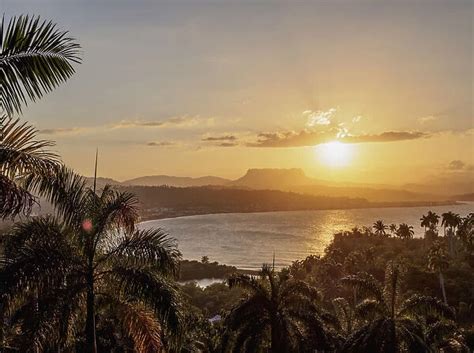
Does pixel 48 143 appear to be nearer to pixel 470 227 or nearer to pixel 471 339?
pixel 470 227

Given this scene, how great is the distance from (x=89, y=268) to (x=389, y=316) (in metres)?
11.7

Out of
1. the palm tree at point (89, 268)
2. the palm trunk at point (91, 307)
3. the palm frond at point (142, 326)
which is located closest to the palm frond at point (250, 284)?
the palm tree at point (89, 268)

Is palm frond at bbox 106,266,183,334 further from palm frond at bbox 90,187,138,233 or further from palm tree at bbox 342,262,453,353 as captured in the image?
palm tree at bbox 342,262,453,353

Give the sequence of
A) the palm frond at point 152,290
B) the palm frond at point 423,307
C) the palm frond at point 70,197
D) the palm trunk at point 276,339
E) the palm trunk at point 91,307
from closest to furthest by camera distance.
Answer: the palm frond at point 70,197
the palm frond at point 152,290
the palm trunk at point 91,307
the palm trunk at point 276,339
the palm frond at point 423,307

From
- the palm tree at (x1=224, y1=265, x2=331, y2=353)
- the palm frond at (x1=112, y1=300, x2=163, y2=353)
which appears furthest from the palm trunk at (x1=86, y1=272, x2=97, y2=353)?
the palm tree at (x1=224, y1=265, x2=331, y2=353)

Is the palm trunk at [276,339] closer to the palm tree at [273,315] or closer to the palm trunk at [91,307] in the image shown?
the palm tree at [273,315]

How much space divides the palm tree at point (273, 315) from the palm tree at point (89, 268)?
7129mm

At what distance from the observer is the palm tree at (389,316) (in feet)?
52.8

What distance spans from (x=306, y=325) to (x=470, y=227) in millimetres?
7205

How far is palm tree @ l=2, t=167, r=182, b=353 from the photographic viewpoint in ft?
29.9

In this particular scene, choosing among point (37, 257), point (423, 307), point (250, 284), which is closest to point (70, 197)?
point (37, 257)

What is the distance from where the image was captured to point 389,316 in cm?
Answer: 1730

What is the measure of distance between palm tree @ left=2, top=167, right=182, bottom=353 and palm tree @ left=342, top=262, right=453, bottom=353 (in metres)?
9.04

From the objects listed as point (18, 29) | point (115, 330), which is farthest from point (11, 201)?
point (115, 330)
